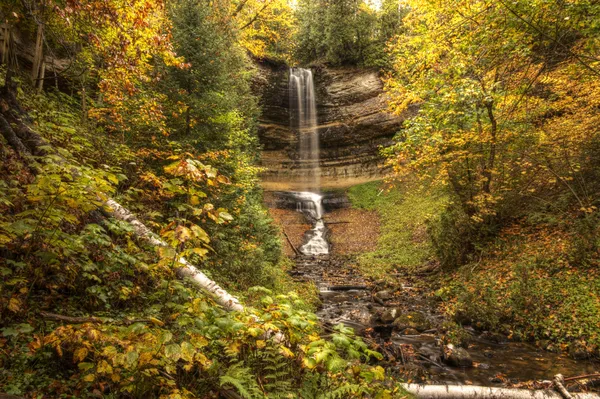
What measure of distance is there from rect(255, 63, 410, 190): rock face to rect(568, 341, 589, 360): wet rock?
797 inches

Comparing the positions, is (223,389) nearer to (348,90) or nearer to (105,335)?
(105,335)

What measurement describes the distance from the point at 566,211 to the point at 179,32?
39.8 ft

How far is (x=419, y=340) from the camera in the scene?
6.66 m

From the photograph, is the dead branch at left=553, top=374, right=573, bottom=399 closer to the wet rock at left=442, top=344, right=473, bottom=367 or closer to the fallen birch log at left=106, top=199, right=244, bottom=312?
the wet rock at left=442, top=344, right=473, bottom=367

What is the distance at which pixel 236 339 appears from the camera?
2715mm

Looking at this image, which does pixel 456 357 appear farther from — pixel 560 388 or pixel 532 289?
pixel 532 289

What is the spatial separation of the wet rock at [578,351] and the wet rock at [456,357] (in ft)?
5.97

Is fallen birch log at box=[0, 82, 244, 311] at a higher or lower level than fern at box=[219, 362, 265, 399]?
higher

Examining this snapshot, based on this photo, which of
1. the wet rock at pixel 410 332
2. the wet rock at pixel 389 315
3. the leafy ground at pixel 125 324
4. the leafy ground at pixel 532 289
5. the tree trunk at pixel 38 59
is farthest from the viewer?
the wet rock at pixel 389 315

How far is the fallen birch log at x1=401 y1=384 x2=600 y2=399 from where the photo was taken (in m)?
3.49

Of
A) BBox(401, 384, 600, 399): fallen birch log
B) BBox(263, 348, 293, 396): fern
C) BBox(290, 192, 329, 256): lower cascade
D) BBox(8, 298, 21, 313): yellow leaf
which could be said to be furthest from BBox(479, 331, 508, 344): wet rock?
BBox(290, 192, 329, 256): lower cascade

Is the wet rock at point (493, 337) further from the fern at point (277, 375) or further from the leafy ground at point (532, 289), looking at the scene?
the fern at point (277, 375)

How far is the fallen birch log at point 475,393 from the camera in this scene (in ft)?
11.5

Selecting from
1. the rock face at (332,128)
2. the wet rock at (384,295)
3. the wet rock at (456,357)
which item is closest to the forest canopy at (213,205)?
the wet rock at (456,357)
